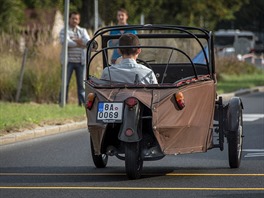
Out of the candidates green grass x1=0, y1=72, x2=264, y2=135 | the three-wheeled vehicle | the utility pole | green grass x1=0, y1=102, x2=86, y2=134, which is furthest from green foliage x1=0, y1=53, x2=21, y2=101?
the three-wheeled vehicle

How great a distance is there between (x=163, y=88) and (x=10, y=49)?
15.2m

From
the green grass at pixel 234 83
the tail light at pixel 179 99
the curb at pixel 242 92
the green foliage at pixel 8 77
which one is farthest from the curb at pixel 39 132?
the green grass at pixel 234 83

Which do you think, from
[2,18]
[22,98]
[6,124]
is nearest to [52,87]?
[22,98]

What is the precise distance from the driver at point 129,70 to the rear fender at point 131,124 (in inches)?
26.9

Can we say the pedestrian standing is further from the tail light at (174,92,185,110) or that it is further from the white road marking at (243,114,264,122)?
the tail light at (174,92,185,110)

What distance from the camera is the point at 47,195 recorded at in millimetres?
10383

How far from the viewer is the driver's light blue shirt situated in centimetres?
1177

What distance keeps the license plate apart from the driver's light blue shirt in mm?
655

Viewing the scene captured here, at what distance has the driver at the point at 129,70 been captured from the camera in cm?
1178

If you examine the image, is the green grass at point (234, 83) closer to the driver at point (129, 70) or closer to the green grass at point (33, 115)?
the green grass at point (33, 115)

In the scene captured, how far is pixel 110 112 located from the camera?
11172 mm

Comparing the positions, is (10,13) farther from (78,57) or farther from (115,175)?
(115,175)

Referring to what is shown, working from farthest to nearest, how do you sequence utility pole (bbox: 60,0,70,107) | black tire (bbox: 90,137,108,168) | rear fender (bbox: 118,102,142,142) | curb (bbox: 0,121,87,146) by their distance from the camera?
utility pole (bbox: 60,0,70,107) → curb (bbox: 0,121,87,146) → black tire (bbox: 90,137,108,168) → rear fender (bbox: 118,102,142,142)

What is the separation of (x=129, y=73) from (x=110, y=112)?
800mm
